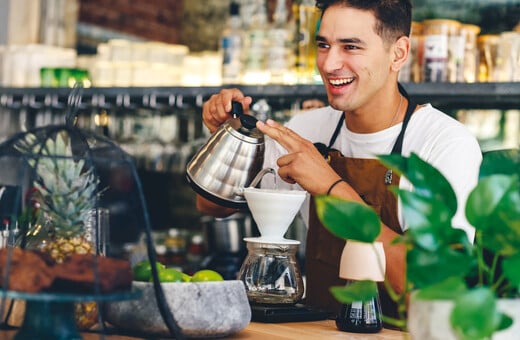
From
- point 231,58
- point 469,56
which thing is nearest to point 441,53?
point 469,56

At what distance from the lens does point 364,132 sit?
2592 millimetres

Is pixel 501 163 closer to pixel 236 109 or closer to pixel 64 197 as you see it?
pixel 64 197

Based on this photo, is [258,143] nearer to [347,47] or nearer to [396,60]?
[347,47]

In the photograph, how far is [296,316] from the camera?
1.96 m

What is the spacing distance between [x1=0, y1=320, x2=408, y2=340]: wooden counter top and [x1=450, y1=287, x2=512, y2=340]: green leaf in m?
0.82

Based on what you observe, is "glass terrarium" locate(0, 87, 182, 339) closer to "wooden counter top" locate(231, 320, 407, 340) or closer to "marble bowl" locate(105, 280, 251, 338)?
"marble bowl" locate(105, 280, 251, 338)

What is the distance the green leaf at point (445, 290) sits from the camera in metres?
0.99

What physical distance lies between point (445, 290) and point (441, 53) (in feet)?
7.99

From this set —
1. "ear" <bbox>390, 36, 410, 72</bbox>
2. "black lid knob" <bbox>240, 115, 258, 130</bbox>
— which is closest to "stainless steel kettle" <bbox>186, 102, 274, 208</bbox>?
"black lid knob" <bbox>240, 115, 258, 130</bbox>

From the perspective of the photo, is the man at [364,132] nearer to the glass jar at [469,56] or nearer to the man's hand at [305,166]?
the man's hand at [305,166]

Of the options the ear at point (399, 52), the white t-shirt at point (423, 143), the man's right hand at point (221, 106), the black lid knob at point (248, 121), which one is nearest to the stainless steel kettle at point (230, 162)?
the black lid knob at point (248, 121)

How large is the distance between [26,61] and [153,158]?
2.78ft

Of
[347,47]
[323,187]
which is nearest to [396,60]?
[347,47]

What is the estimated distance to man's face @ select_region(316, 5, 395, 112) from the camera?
7.98ft
